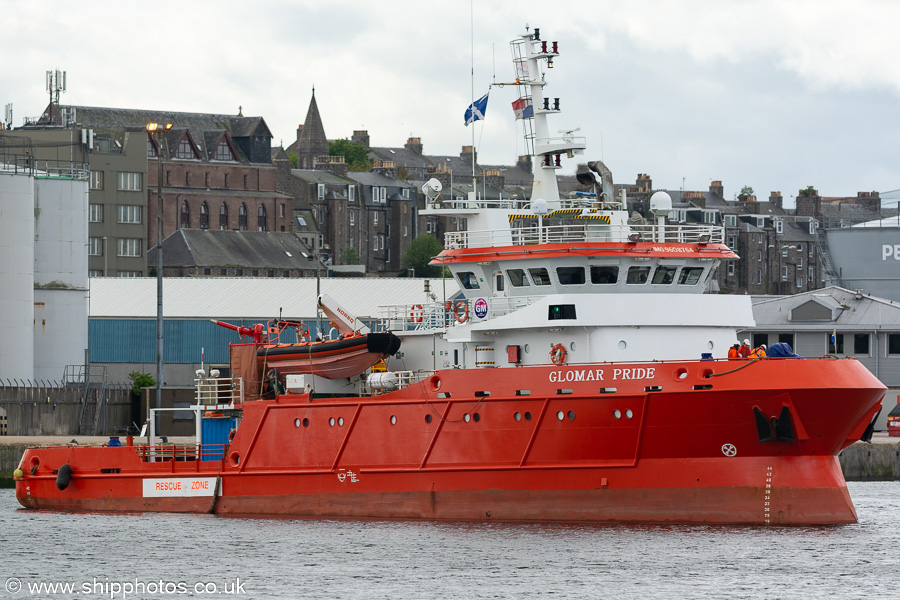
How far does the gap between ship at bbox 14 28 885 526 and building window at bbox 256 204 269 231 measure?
76.2m

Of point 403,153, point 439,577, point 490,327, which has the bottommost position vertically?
point 439,577

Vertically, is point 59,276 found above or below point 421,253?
below

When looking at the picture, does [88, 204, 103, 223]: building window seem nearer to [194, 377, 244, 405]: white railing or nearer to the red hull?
[194, 377, 244, 405]: white railing

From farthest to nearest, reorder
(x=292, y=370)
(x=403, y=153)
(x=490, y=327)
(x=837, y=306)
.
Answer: (x=403, y=153) → (x=837, y=306) → (x=292, y=370) → (x=490, y=327)

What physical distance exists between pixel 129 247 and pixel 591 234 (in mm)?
63111

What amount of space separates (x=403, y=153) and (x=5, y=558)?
116763mm

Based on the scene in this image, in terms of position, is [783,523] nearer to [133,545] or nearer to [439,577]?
[439,577]

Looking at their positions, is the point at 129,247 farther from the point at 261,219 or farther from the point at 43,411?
Answer: the point at 43,411

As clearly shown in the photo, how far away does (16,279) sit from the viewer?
53.7 m

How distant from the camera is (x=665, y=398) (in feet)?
97.1

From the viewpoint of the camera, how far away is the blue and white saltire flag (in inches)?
1375

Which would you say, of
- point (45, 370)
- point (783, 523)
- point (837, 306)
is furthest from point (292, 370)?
point (837, 306)

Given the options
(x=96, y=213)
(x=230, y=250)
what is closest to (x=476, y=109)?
(x=96, y=213)

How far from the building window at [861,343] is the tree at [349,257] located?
56.2 meters
